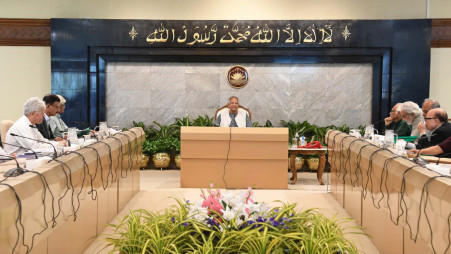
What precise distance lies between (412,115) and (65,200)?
506 cm

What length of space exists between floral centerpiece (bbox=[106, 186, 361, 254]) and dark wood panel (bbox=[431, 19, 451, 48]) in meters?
8.42

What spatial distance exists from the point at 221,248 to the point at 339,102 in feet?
26.7

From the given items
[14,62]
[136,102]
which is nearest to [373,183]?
[136,102]

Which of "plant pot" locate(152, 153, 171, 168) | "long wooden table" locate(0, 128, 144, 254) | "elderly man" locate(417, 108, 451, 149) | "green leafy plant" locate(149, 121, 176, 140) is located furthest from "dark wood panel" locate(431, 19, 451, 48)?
"long wooden table" locate(0, 128, 144, 254)

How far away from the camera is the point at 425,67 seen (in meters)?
9.95

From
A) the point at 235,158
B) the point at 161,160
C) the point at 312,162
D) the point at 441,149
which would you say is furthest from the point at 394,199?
the point at 161,160

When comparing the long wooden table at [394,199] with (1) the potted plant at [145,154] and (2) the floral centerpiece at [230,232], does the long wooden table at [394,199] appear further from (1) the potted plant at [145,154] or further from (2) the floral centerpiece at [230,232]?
(1) the potted plant at [145,154]

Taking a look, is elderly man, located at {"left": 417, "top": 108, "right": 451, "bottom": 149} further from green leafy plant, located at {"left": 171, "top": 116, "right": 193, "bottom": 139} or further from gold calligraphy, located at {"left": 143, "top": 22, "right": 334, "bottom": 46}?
green leafy plant, located at {"left": 171, "top": 116, "right": 193, "bottom": 139}

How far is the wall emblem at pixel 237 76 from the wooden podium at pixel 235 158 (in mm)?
3330

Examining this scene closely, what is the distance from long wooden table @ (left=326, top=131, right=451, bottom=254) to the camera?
2973mm

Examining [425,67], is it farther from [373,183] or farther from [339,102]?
[373,183]

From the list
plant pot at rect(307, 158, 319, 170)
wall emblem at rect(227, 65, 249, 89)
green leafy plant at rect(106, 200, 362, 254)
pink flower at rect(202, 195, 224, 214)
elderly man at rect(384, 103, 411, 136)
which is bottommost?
plant pot at rect(307, 158, 319, 170)

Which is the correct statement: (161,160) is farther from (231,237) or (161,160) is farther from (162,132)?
(231,237)

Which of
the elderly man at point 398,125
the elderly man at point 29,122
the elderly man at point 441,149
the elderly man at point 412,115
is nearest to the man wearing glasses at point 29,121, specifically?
the elderly man at point 29,122
